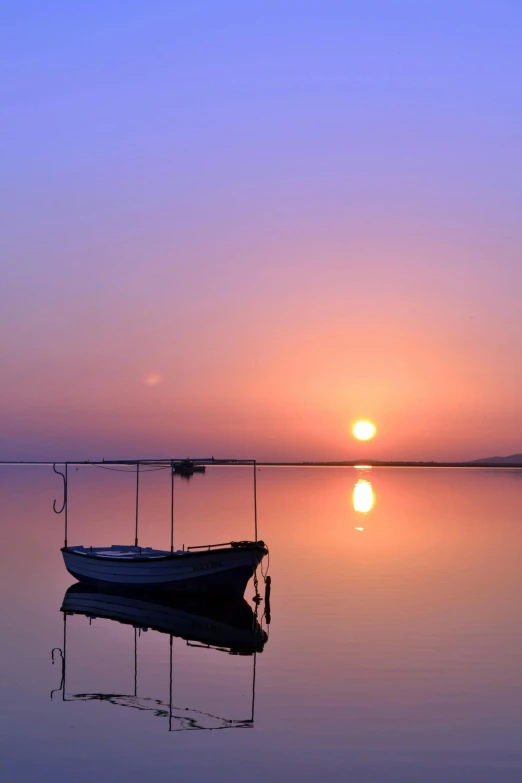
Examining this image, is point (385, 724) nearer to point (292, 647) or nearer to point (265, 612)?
point (292, 647)

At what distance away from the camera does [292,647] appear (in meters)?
28.6

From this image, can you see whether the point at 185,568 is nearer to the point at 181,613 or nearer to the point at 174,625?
the point at 181,613

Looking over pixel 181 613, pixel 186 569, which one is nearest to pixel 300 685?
pixel 181 613

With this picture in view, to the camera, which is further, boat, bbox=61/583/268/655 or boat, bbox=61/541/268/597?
boat, bbox=61/541/268/597

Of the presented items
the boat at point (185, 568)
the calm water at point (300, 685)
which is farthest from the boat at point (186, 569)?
the calm water at point (300, 685)

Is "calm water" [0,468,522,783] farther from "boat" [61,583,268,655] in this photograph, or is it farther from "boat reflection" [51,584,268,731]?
"boat" [61,583,268,655]

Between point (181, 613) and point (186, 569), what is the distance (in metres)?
2.81

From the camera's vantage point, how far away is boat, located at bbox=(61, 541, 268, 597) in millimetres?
37438

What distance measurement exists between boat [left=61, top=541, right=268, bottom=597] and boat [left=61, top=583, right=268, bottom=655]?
511 millimetres

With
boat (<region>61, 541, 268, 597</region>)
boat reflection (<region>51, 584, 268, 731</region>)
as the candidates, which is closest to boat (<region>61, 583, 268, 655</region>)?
boat reflection (<region>51, 584, 268, 731</region>)

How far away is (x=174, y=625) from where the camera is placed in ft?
109

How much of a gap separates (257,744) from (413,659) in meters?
8.76

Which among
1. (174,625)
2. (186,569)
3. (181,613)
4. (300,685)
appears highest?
(186,569)

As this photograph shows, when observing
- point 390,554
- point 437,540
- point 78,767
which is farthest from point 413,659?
point 437,540
